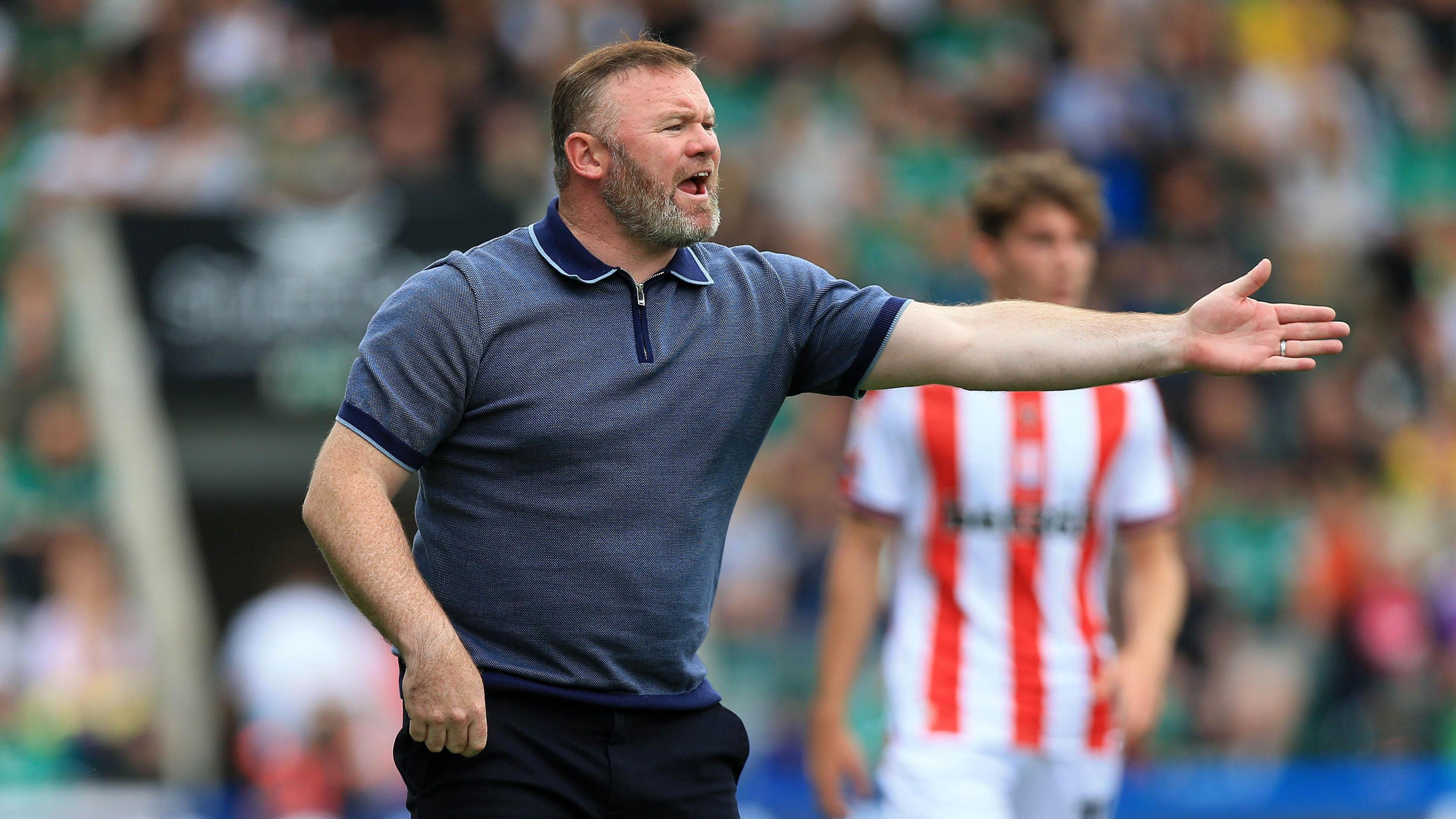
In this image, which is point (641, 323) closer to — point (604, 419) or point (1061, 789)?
point (604, 419)

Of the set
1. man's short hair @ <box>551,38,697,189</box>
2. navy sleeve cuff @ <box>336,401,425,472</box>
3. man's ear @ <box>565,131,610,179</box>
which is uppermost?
man's short hair @ <box>551,38,697,189</box>

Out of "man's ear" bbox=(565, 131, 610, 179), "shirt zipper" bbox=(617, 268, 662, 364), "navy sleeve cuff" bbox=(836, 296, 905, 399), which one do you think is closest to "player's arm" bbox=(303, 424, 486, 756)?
"shirt zipper" bbox=(617, 268, 662, 364)

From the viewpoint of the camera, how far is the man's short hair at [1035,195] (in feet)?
16.5

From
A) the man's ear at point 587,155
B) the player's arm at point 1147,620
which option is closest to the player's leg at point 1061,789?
the player's arm at point 1147,620

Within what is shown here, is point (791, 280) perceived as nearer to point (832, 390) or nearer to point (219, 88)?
point (832, 390)

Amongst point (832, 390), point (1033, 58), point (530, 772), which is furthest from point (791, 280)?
point (1033, 58)

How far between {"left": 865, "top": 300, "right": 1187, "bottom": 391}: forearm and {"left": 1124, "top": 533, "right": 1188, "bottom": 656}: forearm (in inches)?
66.0

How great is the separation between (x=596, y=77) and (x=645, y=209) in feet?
1.01

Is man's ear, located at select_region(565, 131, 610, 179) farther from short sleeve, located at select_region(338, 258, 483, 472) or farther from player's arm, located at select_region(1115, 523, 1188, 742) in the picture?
player's arm, located at select_region(1115, 523, 1188, 742)

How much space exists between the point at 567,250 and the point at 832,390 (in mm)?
652

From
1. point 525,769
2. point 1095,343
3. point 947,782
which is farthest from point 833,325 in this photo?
point 947,782

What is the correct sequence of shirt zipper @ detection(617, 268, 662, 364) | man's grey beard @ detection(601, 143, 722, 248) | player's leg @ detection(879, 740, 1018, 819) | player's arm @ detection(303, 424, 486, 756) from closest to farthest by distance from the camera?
player's arm @ detection(303, 424, 486, 756)
shirt zipper @ detection(617, 268, 662, 364)
man's grey beard @ detection(601, 143, 722, 248)
player's leg @ detection(879, 740, 1018, 819)

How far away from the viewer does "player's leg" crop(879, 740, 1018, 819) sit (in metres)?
4.71

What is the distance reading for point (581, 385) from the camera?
331 cm
